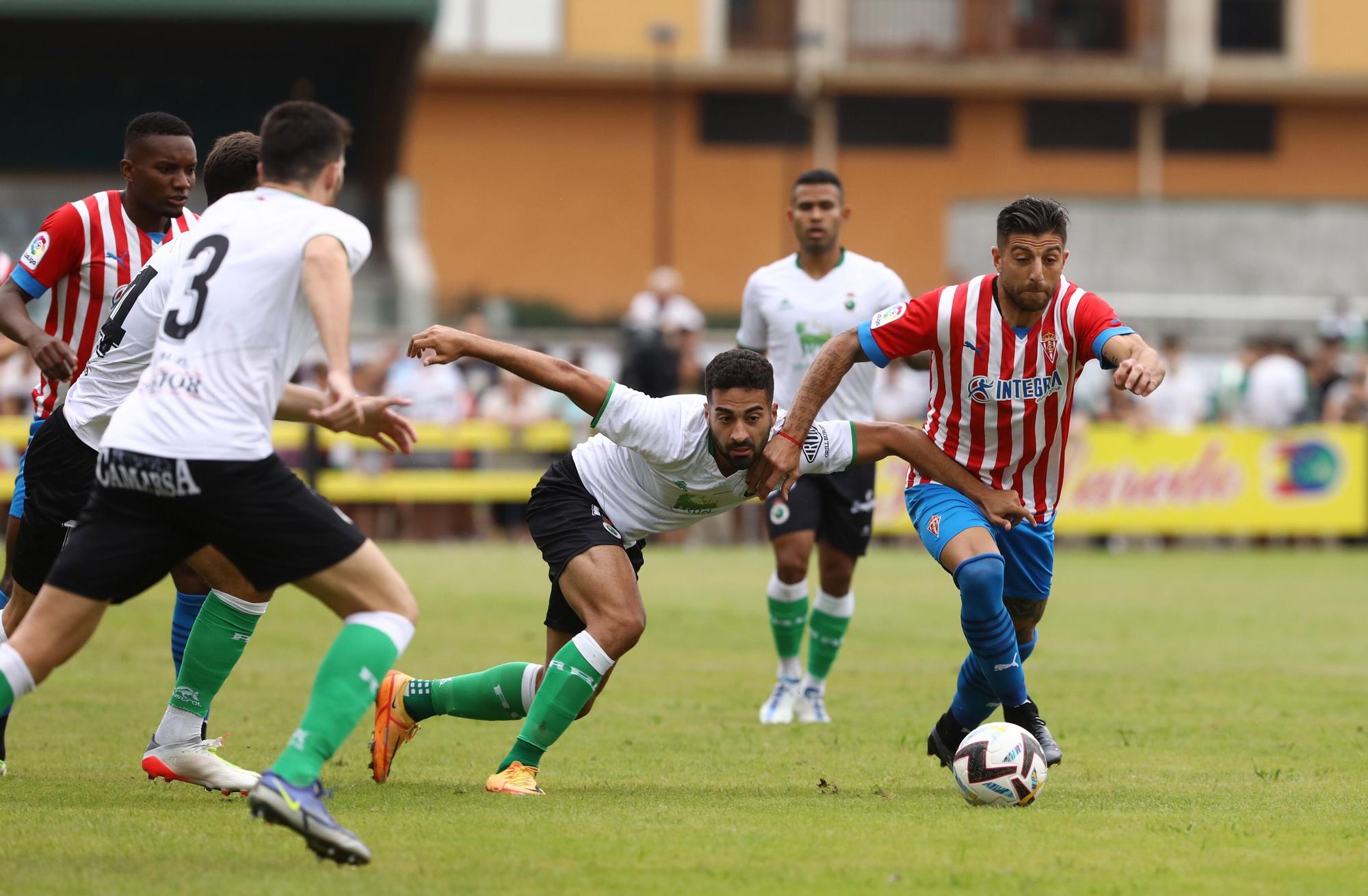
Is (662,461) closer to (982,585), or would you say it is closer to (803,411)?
(803,411)

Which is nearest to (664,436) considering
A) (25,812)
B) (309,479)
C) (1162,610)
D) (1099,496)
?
(25,812)

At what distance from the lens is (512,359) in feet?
21.7

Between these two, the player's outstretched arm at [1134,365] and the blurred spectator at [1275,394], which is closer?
the player's outstretched arm at [1134,365]

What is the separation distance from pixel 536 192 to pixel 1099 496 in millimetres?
22164

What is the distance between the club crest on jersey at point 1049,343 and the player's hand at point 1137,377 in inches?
27.2

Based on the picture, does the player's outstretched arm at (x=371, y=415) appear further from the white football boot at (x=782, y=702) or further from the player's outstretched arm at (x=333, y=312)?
the white football boot at (x=782, y=702)

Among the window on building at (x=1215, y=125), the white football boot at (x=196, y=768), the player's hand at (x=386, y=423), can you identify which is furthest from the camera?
the window on building at (x=1215, y=125)

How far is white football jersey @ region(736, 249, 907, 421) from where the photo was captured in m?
10.1

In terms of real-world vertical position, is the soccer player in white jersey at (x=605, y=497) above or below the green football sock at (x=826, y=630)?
above

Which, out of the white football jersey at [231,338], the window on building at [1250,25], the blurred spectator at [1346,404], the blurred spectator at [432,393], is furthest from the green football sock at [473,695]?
the window on building at [1250,25]

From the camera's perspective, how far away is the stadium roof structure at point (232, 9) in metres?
28.9

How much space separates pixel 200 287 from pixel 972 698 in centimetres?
363

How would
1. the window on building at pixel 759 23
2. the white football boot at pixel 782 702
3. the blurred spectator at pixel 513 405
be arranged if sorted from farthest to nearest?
the window on building at pixel 759 23 < the blurred spectator at pixel 513 405 < the white football boot at pixel 782 702

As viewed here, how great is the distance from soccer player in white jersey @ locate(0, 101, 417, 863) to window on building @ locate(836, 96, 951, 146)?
37102 millimetres
